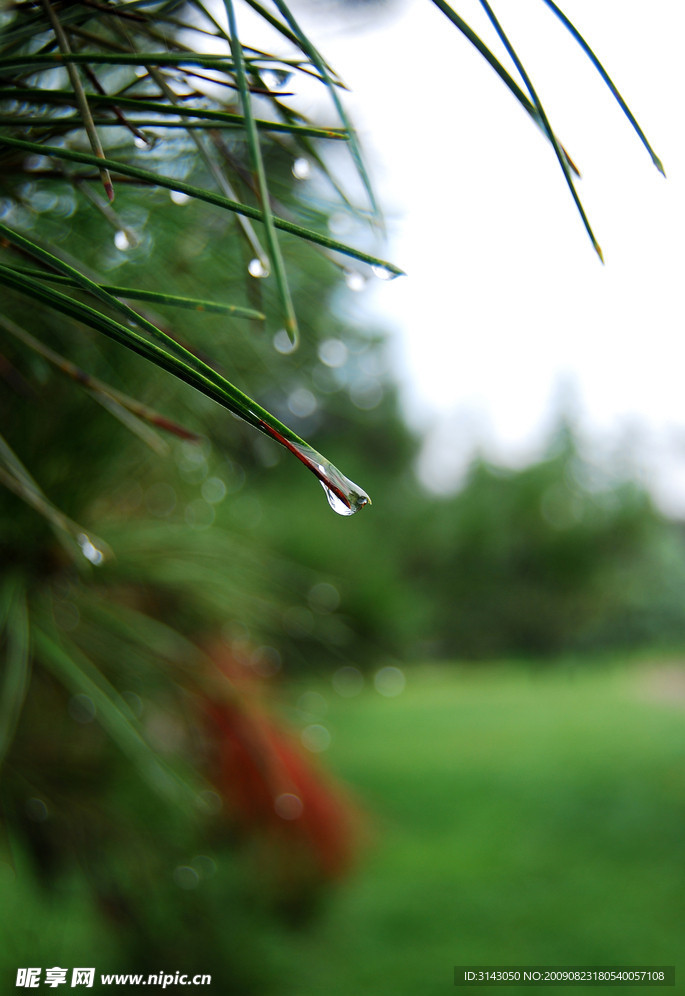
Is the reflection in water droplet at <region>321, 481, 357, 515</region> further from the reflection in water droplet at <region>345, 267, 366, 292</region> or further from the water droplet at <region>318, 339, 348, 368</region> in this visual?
the water droplet at <region>318, 339, 348, 368</region>

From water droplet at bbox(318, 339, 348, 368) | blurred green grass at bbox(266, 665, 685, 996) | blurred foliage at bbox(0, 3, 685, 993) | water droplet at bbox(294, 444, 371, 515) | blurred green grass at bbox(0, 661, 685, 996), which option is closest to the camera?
water droplet at bbox(294, 444, 371, 515)

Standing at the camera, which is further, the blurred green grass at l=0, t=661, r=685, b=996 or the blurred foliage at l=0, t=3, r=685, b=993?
the blurred green grass at l=0, t=661, r=685, b=996

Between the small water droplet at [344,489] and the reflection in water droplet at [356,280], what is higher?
the reflection in water droplet at [356,280]

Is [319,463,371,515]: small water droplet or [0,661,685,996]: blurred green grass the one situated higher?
[0,661,685,996]: blurred green grass

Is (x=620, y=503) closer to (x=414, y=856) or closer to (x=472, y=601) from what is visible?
(x=472, y=601)

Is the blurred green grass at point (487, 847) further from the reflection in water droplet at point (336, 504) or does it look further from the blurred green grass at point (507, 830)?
the reflection in water droplet at point (336, 504)

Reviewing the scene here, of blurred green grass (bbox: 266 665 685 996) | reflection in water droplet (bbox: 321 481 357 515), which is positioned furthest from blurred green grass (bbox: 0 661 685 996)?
reflection in water droplet (bbox: 321 481 357 515)

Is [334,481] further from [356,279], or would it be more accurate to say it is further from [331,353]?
[331,353]

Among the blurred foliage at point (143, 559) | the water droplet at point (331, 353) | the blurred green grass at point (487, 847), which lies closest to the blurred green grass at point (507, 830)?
the blurred green grass at point (487, 847)
